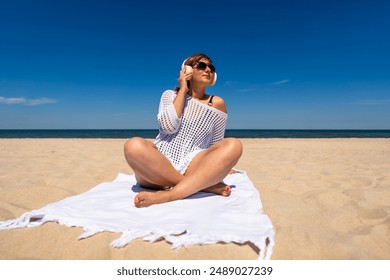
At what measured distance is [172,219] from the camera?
6.05 ft

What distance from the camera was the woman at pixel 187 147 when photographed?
220 centimetres

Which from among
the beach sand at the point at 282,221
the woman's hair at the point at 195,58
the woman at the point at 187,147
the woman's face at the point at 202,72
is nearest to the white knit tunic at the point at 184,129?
the woman at the point at 187,147

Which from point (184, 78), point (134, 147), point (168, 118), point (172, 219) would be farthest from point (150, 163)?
point (184, 78)

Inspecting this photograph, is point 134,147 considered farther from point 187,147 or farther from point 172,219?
point 172,219

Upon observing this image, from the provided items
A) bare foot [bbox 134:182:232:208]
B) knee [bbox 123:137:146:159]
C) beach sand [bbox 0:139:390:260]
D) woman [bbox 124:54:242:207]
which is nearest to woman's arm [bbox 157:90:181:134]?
woman [bbox 124:54:242:207]

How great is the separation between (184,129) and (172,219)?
950 mm

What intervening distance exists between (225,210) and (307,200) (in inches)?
37.4

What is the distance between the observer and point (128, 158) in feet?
7.40

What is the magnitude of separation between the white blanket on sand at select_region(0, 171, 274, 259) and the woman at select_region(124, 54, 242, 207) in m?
0.14

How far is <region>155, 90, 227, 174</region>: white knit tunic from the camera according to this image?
244cm

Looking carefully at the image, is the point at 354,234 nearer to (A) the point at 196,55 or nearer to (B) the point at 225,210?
(B) the point at 225,210

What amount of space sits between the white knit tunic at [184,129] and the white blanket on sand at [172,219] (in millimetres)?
395

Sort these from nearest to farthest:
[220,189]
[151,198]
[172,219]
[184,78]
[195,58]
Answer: [172,219]
[151,198]
[220,189]
[184,78]
[195,58]

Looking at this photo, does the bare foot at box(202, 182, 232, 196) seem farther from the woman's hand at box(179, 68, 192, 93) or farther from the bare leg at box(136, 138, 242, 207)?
the woman's hand at box(179, 68, 192, 93)
